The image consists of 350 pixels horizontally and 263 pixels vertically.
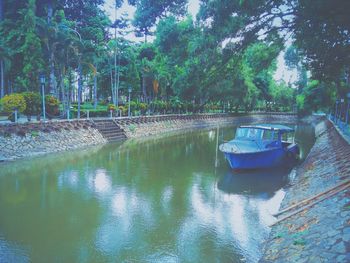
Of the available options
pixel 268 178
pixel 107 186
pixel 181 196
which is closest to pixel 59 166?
pixel 107 186

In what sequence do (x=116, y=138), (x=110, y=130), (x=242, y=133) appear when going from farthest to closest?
(x=110, y=130) < (x=116, y=138) < (x=242, y=133)

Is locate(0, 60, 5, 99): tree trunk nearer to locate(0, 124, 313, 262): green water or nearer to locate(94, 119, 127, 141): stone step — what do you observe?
locate(94, 119, 127, 141): stone step

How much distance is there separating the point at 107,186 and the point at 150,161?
615cm

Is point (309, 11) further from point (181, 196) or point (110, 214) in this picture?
point (110, 214)

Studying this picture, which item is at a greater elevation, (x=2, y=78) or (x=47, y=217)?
(x=2, y=78)

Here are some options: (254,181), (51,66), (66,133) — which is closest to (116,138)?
(66,133)

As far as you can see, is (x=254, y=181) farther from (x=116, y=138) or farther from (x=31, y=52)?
(x=31, y=52)

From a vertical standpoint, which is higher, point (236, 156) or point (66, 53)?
point (66, 53)

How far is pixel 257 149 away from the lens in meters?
15.6

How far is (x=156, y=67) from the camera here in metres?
40.5

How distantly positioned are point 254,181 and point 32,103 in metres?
14.5

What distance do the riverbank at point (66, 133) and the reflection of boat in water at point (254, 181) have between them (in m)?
5.99

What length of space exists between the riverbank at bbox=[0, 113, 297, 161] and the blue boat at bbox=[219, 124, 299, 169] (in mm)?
4513

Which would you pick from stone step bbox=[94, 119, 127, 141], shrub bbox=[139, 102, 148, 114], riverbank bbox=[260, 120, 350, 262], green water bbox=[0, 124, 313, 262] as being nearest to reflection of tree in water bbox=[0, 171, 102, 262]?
green water bbox=[0, 124, 313, 262]
